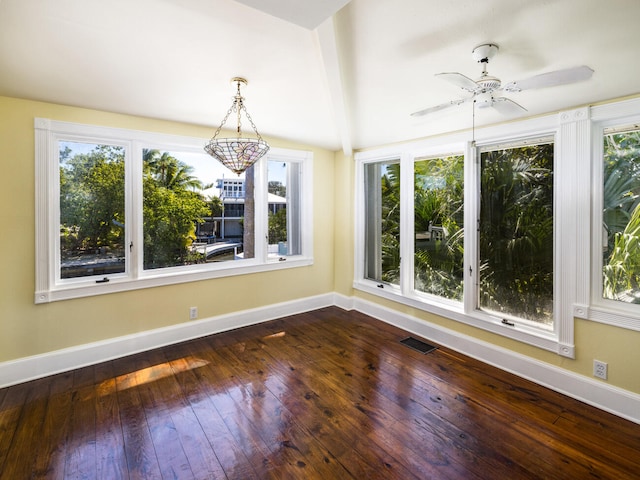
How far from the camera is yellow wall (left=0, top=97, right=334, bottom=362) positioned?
8.87 feet

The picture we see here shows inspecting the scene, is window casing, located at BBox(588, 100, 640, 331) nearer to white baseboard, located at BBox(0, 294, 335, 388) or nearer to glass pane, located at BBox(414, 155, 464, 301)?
glass pane, located at BBox(414, 155, 464, 301)

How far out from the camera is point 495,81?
1.81 meters

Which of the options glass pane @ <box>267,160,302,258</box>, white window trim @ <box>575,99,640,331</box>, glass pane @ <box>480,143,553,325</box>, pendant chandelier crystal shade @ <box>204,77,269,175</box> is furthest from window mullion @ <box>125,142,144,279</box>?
white window trim @ <box>575,99,640,331</box>

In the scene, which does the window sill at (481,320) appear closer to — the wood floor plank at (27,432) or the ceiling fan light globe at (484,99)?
the ceiling fan light globe at (484,99)

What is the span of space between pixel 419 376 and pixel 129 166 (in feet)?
11.6

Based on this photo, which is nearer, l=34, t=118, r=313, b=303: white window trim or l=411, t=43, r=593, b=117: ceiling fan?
l=411, t=43, r=593, b=117: ceiling fan

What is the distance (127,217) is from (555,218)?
4.10m

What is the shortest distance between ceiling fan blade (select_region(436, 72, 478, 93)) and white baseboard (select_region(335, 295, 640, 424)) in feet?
8.08

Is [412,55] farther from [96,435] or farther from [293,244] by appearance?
[96,435]

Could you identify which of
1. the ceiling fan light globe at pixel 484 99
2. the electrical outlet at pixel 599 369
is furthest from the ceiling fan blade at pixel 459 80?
the electrical outlet at pixel 599 369

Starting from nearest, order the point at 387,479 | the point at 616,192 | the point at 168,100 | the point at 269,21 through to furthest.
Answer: the point at 387,479
the point at 269,21
the point at 616,192
the point at 168,100

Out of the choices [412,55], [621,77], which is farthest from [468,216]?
[412,55]

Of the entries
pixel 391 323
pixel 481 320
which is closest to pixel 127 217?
pixel 391 323

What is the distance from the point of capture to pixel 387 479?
1816 mm
